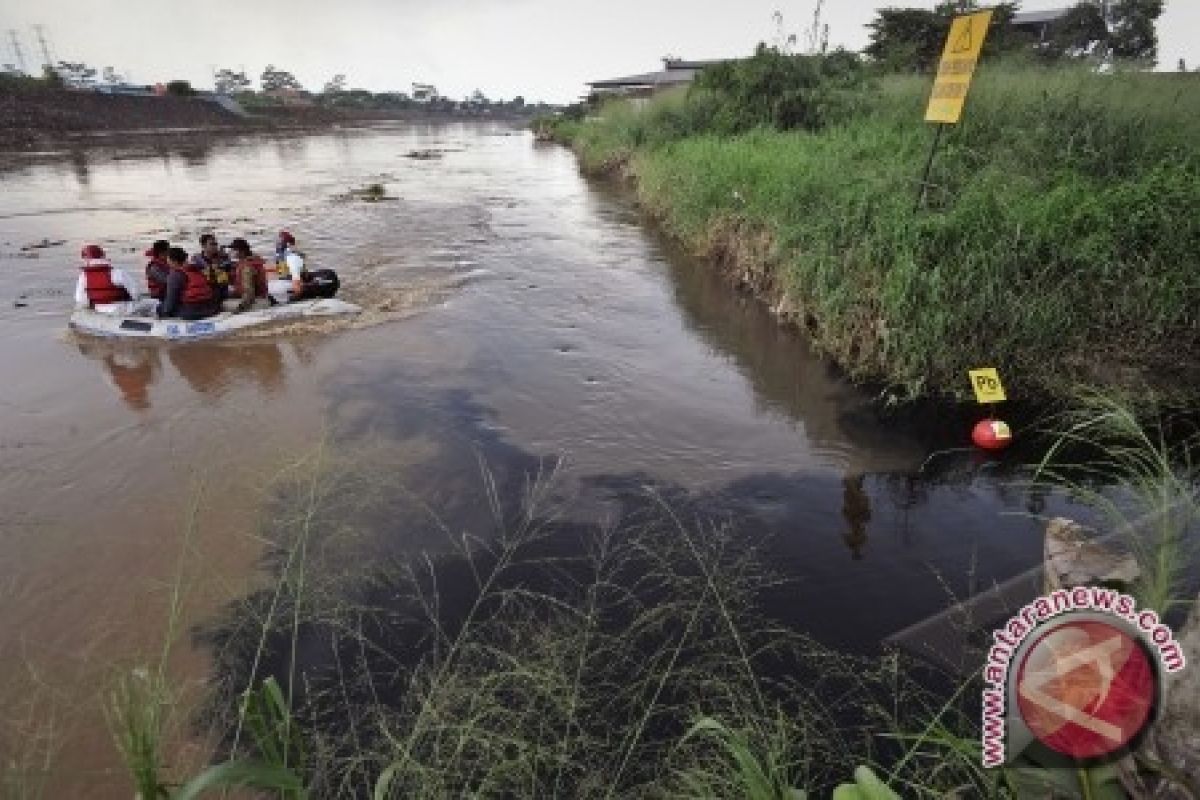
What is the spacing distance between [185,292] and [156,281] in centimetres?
77

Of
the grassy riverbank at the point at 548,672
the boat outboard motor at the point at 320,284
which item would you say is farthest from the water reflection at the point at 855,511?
the boat outboard motor at the point at 320,284

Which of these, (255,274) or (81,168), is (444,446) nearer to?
(255,274)

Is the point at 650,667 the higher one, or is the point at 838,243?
the point at 838,243

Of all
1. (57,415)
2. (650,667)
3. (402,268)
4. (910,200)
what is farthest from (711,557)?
(402,268)

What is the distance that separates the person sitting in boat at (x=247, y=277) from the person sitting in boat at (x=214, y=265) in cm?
15

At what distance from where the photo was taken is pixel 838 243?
25.9 ft

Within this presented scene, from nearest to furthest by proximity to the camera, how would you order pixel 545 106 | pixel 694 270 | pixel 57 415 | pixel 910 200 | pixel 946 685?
pixel 946 685, pixel 57 415, pixel 910 200, pixel 694 270, pixel 545 106

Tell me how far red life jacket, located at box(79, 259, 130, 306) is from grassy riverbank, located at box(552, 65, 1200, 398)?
883cm

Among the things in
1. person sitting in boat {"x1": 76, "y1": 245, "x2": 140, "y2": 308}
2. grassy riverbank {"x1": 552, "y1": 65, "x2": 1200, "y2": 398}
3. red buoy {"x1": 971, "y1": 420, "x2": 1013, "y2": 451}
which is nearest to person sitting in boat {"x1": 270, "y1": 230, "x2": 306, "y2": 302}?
person sitting in boat {"x1": 76, "y1": 245, "x2": 140, "y2": 308}

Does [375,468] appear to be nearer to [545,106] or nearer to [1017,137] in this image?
[1017,137]

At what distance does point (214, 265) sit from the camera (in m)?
9.34

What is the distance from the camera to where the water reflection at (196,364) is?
24.9 ft

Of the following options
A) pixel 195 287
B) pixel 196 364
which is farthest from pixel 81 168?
pixel 196 364

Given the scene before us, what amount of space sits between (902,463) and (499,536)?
11.4ft
